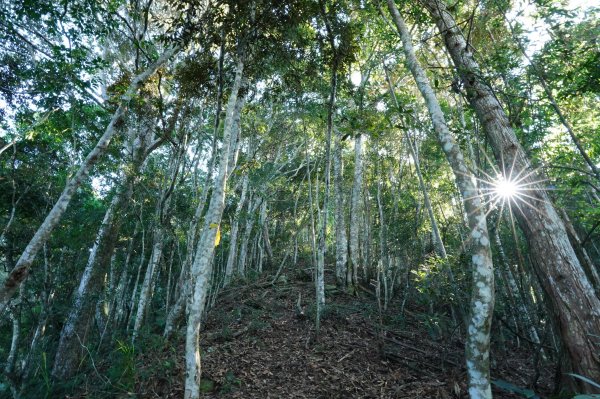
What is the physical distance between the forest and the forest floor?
5cm

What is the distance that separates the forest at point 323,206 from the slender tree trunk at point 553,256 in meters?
0.02

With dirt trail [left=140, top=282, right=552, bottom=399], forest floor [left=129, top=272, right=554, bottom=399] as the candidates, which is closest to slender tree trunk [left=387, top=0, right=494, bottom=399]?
forest floor [left=129, top=272, right=554, bottom=399]

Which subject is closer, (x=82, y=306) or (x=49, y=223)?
(x=49, y=223)

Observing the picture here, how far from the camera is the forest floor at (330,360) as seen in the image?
5.19 m

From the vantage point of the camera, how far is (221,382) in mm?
5457

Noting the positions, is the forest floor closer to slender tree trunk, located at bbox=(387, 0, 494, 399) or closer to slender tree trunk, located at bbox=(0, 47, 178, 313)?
slender tree trunk, located at bbox=(387, 0, 494, 399)

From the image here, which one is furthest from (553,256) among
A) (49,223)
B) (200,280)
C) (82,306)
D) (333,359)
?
(82,306)

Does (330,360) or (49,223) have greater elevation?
(49,223)

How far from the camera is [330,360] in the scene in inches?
243

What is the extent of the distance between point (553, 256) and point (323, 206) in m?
4.38

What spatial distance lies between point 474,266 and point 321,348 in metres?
3.99

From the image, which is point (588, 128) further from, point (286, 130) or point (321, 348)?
point (286, 130)

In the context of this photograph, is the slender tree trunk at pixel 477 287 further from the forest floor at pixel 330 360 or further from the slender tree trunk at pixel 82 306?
the slender tree trunk at pixel 82 306

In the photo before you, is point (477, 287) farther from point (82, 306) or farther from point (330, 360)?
point (82, 306)
